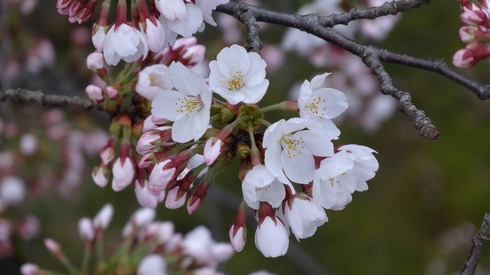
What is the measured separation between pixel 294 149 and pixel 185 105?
9.5 inches

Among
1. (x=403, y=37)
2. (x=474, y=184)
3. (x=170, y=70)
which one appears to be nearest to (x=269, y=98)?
(x=403, y=37)

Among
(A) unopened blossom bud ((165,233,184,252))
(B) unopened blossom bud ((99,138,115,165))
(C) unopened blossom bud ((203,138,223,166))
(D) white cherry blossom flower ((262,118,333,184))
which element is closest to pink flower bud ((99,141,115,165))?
(B) unopened blossom bud ((99,138,115,165))

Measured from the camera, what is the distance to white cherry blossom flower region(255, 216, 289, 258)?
4.07ft

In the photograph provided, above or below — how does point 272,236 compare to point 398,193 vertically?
above

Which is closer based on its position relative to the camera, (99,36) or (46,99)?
(99,36)

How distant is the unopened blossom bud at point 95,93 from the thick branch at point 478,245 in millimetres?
954

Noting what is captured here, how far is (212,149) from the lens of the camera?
1196 mm

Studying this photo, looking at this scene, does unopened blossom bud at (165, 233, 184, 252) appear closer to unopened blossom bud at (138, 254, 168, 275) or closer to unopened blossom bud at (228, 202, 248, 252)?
unopened blossom bud at (138, 254, 168, 275)

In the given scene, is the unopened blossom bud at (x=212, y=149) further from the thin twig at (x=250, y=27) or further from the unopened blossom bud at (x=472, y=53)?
the unopened blossom bud at (x=472, y=53)

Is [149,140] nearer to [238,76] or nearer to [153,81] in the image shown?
[238,76]

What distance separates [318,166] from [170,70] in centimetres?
33

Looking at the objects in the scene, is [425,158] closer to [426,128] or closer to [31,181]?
[31,181]

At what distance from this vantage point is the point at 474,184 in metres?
4.14

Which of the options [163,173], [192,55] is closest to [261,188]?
[163,173]
